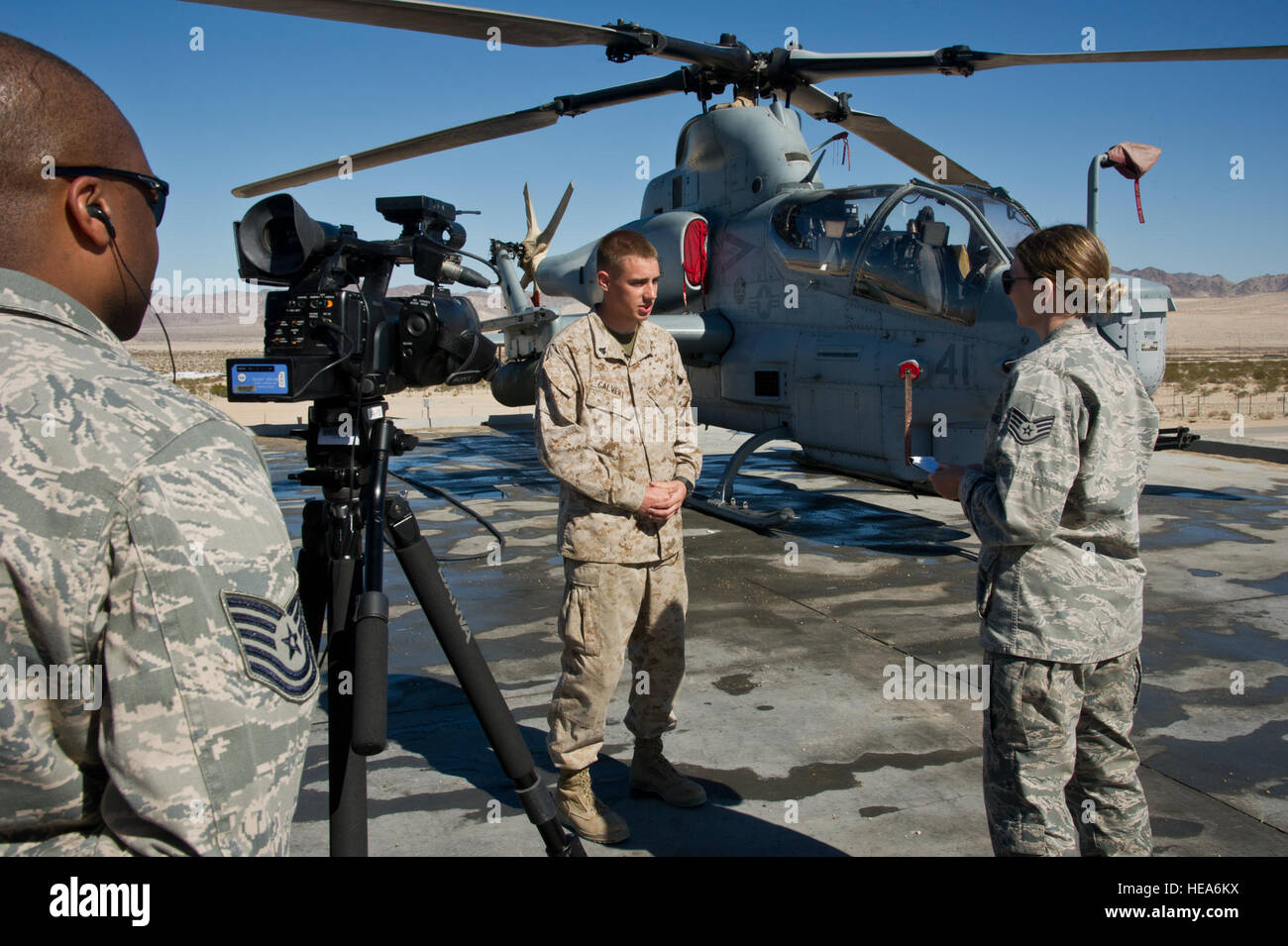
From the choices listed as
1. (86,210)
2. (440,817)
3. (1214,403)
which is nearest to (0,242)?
(86,210)

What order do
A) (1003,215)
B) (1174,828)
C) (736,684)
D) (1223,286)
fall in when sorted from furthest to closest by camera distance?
(1223,286) → (1003,215) → (736,684) → (1174,828)

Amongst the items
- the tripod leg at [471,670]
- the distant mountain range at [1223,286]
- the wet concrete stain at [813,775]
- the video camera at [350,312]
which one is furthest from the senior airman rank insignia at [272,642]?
the distant mountain range at [1223,286]

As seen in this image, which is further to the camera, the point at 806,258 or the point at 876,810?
the point at 806,258

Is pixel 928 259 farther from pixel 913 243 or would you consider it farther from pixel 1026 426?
pixel 1026 426

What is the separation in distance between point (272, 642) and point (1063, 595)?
1.94 meters

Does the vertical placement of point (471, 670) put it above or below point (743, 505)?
above

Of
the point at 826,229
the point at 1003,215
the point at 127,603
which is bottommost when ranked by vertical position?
the point at 127,603

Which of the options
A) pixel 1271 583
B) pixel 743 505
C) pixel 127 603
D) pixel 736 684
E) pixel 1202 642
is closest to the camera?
pixel 127 603

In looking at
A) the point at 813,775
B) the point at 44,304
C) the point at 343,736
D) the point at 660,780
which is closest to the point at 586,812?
the point at 660,780

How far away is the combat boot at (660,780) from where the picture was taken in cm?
327

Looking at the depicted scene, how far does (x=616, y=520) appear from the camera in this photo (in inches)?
126

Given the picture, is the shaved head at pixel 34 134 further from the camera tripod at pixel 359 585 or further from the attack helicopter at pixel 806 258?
the attack helicopter at pixel 806 258
